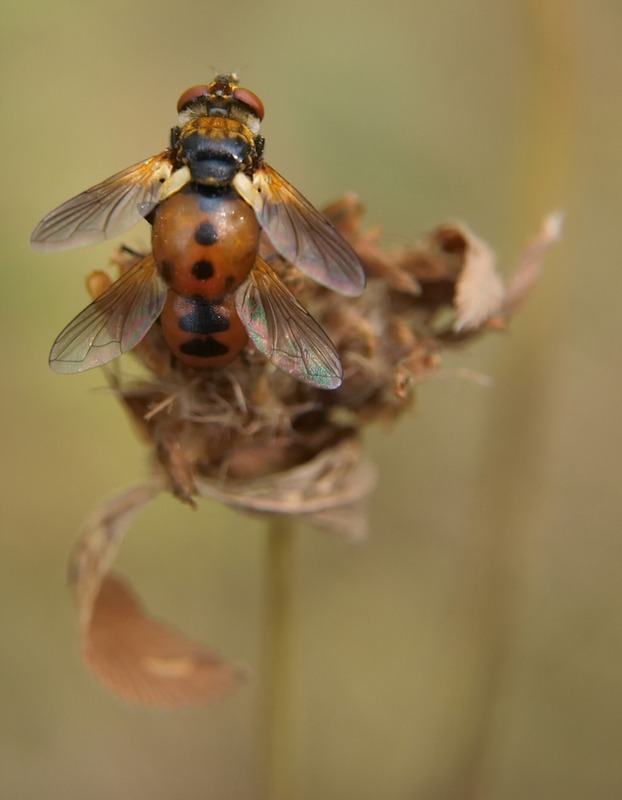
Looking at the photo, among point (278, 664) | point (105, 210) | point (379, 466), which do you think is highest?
point (105, 210)

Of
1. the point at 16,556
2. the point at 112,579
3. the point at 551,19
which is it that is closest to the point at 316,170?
the point at 551,19

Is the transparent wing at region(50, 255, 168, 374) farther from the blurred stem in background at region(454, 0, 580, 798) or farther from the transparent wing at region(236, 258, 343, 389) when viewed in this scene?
the blurred stem in background at region(454, 0, 580, 798)

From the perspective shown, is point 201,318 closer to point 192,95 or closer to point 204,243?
point 204,243

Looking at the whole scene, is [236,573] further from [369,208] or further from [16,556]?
[369,208]

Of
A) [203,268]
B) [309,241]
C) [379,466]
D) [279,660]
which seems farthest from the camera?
[379,466]

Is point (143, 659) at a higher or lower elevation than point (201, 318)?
lower

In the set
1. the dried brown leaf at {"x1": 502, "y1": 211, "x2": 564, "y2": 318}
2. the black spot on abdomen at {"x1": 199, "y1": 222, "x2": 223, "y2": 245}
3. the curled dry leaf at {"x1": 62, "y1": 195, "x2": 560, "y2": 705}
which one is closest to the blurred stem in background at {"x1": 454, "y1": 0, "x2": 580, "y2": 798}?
the dried brown leaf at {"x1": 502, "y1": 211, "x2": 564, "y2": 318}

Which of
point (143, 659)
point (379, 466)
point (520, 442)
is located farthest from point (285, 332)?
point (379, 466)
